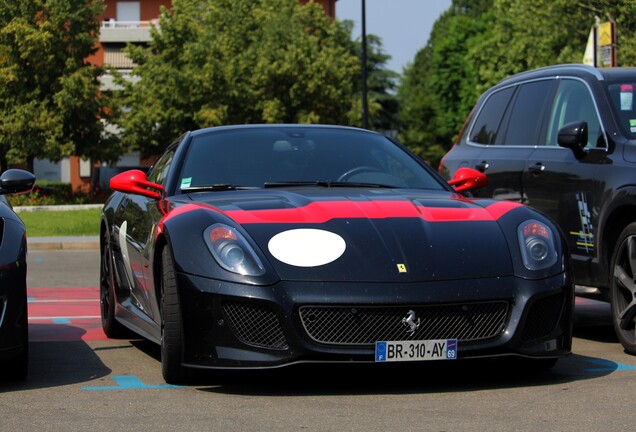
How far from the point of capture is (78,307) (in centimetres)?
1155

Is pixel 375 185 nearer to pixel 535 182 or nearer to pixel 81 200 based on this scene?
pixel 535 182

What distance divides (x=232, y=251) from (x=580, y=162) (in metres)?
3.30

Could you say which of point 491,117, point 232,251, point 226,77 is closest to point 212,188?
point 232,251

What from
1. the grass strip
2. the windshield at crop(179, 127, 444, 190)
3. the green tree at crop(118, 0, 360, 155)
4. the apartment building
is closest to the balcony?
the apartment building

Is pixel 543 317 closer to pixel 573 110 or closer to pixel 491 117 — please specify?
pixel 573 110

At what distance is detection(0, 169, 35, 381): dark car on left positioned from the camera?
6391mm

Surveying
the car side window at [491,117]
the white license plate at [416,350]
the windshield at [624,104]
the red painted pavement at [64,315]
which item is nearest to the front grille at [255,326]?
the white license plate at [416,350]

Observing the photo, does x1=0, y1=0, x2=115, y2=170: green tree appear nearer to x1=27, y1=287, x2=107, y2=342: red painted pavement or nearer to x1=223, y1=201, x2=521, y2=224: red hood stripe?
x1=27, y1=287, x2=107, y2=342: red painted pavement

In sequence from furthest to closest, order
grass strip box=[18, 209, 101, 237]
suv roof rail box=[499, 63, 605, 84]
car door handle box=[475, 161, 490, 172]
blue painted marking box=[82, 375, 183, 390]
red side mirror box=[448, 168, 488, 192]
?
grass strip box=[18, 209, 101, 237] → car door handle box=[475, 161, 490, 172] → suv roof rail box=[499, 63, 605, 84] → red side mirror box=[448, 168, 488, 192] → blue painted marking box=[82, 375, 183, 390]

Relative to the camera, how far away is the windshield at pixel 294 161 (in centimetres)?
732

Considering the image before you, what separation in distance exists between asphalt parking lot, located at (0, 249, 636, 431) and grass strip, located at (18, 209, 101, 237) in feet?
63.1

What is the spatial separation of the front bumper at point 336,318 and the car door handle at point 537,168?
2.99 m

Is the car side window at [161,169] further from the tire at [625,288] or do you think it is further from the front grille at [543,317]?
the tire at [625,288]

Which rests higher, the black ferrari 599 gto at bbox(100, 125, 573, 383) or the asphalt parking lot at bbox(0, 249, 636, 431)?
the black ferrari 599 gto at bbox(100, 125, 573, 383)
